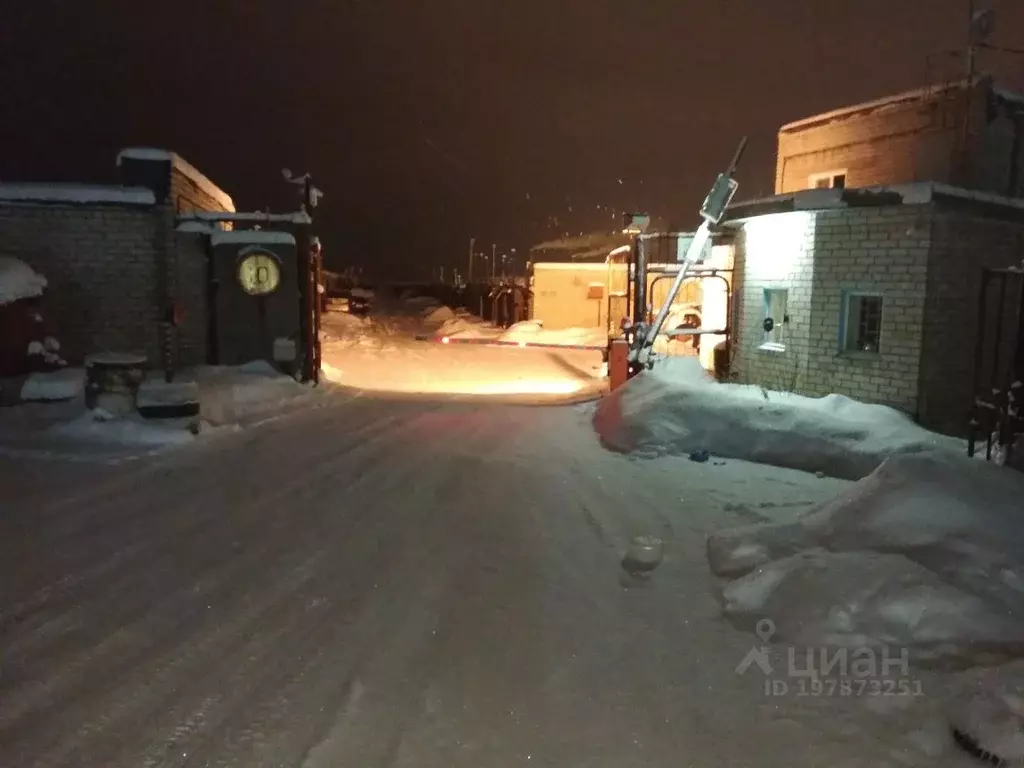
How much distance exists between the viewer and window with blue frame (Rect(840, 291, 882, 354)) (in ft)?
39.5

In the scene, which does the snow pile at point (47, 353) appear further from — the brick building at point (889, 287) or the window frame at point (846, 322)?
the window frame at point (846, 322)

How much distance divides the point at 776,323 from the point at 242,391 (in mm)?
9360

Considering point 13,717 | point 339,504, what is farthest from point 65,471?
point 13,717

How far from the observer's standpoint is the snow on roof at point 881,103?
17.3 meters

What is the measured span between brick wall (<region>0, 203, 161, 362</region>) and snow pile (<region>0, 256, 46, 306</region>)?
0.38 m

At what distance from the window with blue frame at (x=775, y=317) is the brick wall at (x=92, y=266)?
1127 cm

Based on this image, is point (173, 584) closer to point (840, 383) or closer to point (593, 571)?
point (593, 571)

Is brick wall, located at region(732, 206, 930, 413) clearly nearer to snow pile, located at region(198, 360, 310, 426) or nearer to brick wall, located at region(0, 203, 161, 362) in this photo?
snow pile, located at region(198, 360, 310, 426)

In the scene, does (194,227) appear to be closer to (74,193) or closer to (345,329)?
(74,193)

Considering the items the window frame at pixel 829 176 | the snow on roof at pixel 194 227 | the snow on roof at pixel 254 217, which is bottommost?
the snow on roof at pixel 194 227

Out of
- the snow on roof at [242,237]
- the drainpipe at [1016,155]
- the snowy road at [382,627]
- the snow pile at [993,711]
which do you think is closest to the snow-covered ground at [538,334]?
the snow on roof at [242,237]

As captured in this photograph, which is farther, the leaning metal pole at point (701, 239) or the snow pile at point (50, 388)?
the leaning metal pole at point (701, 239)

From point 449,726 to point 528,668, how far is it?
0.74m

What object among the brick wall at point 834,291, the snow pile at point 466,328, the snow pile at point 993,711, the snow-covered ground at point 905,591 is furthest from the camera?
the snow pile at point 466,328
